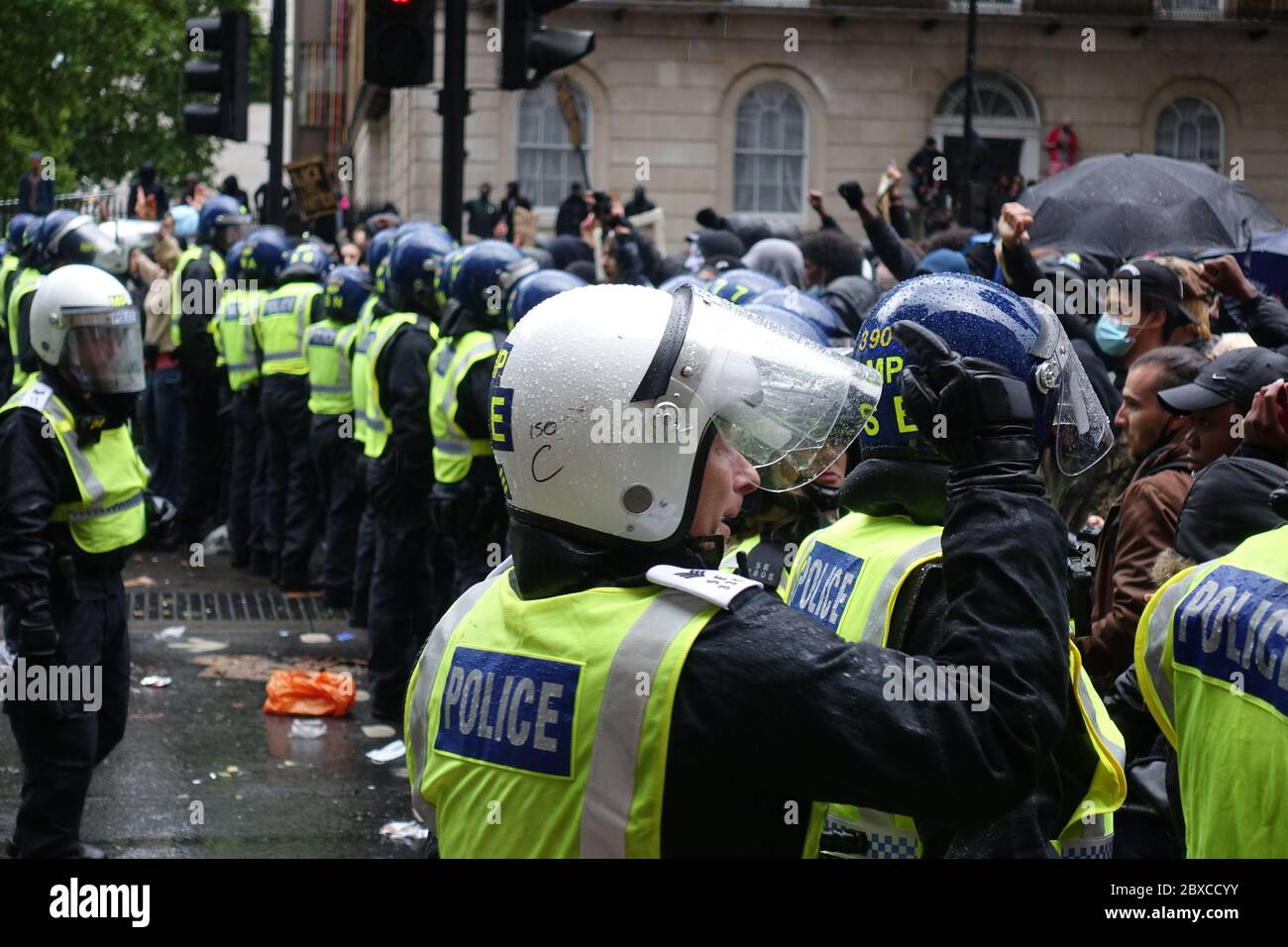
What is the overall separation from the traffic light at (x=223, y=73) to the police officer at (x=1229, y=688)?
12.0 m

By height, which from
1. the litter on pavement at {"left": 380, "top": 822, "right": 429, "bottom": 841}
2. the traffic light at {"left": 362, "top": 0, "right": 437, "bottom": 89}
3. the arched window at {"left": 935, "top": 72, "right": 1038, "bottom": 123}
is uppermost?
the arched window at {"left": 935, "top": 72, "right": 1038, "bottom": 123}

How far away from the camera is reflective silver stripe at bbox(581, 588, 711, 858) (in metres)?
2.30

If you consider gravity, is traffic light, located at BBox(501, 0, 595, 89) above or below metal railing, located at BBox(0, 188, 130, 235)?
above

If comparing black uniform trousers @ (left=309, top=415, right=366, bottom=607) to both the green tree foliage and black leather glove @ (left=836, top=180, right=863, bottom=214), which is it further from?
the green tree foliage

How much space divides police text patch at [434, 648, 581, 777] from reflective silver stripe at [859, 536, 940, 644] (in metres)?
0.78

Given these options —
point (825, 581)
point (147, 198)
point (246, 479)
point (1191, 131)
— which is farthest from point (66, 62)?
point (825, 581)

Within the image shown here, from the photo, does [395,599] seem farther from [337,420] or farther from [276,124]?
[276,124]

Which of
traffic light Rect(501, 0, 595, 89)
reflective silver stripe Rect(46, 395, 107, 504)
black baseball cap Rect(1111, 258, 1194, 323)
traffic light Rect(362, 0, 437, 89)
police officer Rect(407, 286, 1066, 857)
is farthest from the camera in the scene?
traffic light Rect(501, 0, 595, 89)

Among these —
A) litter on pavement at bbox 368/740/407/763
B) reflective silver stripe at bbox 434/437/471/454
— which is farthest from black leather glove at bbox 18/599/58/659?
reflective silver stripe at bbox 434/437/471/454

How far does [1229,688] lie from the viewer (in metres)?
2.79

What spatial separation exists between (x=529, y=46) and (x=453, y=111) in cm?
65
